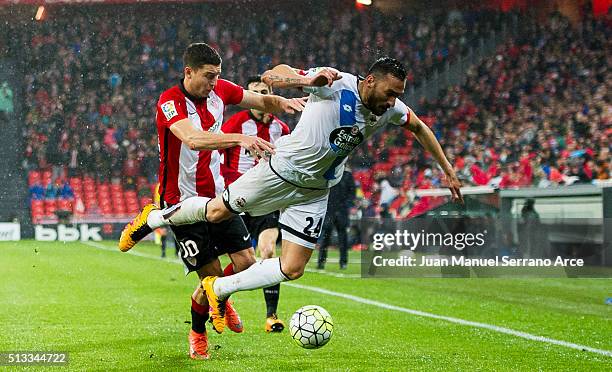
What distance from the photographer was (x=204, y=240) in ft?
21.2

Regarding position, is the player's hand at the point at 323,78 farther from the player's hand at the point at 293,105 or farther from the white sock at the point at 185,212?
the white sock at the point at 185,212

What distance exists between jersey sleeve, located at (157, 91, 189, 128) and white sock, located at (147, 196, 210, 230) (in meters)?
0.55

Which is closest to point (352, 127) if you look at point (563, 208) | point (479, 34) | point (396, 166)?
point (563, 208)

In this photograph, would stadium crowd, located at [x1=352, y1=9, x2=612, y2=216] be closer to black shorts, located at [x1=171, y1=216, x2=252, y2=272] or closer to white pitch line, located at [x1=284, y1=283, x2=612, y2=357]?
white pitch line, located at [x1=284, y1=283, x2=612, y2=357]

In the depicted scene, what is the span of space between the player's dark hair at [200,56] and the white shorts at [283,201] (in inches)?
30.8

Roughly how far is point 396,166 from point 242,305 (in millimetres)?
13109

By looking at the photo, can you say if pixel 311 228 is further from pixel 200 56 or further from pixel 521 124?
pixel 521 124

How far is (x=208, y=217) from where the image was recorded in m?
6.12

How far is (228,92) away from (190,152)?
57cm

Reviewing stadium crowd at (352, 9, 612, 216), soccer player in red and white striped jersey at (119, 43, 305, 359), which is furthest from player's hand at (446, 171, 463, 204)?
stadium crowd at (352, 9, 612, 216)

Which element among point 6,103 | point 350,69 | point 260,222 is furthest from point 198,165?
point 6,103

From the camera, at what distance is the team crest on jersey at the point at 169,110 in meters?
6.07

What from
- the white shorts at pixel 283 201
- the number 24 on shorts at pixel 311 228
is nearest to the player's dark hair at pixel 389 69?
the white shorts at pixel 283 201

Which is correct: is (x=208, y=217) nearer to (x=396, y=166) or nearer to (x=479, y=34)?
(x=396, y=166)
